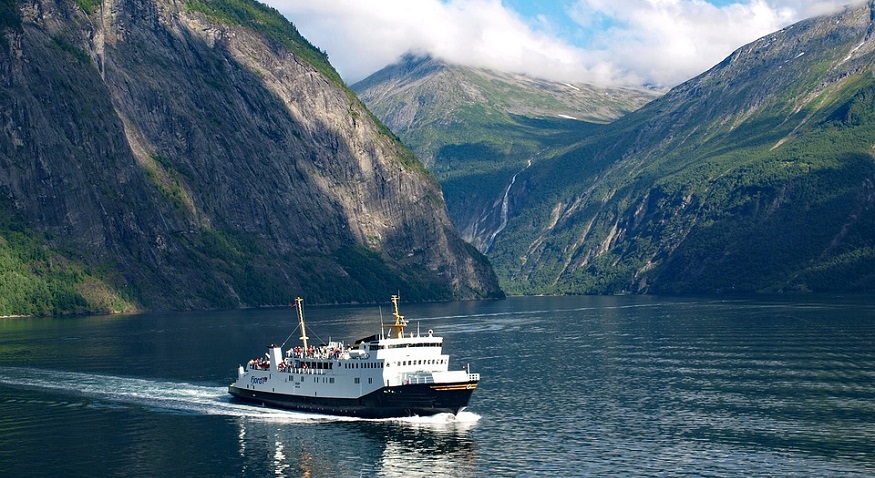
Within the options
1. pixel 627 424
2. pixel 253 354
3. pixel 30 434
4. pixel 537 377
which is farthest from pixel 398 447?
pixel 253 354

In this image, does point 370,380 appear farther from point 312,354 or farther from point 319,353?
point 312,354

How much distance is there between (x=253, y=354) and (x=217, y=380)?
32.9 metres

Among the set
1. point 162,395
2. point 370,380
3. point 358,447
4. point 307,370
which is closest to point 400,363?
point 370,380

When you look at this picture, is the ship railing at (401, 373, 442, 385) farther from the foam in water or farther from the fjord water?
the fjord water

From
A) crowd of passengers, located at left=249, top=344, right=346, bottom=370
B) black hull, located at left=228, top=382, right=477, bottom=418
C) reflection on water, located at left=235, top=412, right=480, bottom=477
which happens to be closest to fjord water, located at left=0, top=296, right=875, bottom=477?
reflection on water, located at left=235, top=412, right=480, bottom=477

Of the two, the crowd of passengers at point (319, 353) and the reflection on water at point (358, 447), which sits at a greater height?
the crowd of passengers at point (319, 353)

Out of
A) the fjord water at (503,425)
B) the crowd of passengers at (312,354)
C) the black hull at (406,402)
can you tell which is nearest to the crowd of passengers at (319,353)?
the crowd of passengers at (312,354)

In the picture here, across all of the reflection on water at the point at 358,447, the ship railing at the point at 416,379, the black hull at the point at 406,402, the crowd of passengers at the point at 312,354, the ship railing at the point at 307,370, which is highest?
the crowd of passengers at the point at 312,354

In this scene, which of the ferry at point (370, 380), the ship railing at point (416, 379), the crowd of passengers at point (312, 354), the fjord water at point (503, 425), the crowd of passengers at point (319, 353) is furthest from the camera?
the crowd of passengers at point (312, 354)

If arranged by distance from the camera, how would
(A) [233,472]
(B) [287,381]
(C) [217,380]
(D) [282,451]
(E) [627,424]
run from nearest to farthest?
(A) [233,472]
(D) [282,451]
(E) [627,424]
(B) [287,381]
(C) [217,380]

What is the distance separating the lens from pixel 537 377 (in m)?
162

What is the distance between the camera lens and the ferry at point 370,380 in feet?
421

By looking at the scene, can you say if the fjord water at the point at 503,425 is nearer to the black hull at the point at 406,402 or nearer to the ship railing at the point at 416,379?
the black hull at the point at 406,402

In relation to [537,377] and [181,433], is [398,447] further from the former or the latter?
[537,377]
